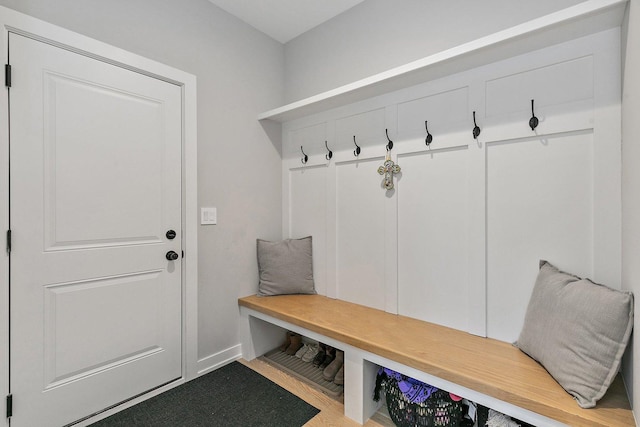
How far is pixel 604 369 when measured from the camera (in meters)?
1.04

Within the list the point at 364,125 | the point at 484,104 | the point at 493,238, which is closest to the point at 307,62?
the point at 364,125

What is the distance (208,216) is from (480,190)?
1699 mm

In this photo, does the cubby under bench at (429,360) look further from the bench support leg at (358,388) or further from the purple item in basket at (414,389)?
the purple item in basket at (414,389)

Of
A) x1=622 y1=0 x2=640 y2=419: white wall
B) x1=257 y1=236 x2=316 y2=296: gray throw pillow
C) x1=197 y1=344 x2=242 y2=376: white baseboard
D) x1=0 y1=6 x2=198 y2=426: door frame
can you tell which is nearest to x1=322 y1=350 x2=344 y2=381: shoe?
x1=257 y1=236 x2=316 y2=296: gray throw pillow

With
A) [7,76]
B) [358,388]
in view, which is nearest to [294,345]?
[358,388]

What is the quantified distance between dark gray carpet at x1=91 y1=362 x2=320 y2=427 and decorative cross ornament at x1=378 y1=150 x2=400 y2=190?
4.54ft

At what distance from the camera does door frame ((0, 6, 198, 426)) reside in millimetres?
1365

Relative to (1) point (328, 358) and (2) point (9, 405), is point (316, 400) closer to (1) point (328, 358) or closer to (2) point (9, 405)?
(1) point (328, 358)

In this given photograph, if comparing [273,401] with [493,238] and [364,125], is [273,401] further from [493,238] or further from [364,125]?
[364,125]

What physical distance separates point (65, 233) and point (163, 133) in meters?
0.76

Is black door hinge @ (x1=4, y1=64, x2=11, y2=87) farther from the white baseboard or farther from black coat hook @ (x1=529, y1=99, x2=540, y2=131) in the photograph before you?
black coat hook @ (x1=529, y1=99, x2=540, y2=131)

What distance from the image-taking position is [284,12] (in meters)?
2.21

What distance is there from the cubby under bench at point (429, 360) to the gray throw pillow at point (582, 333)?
0.07 meters

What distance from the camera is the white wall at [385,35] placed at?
1.60 m
